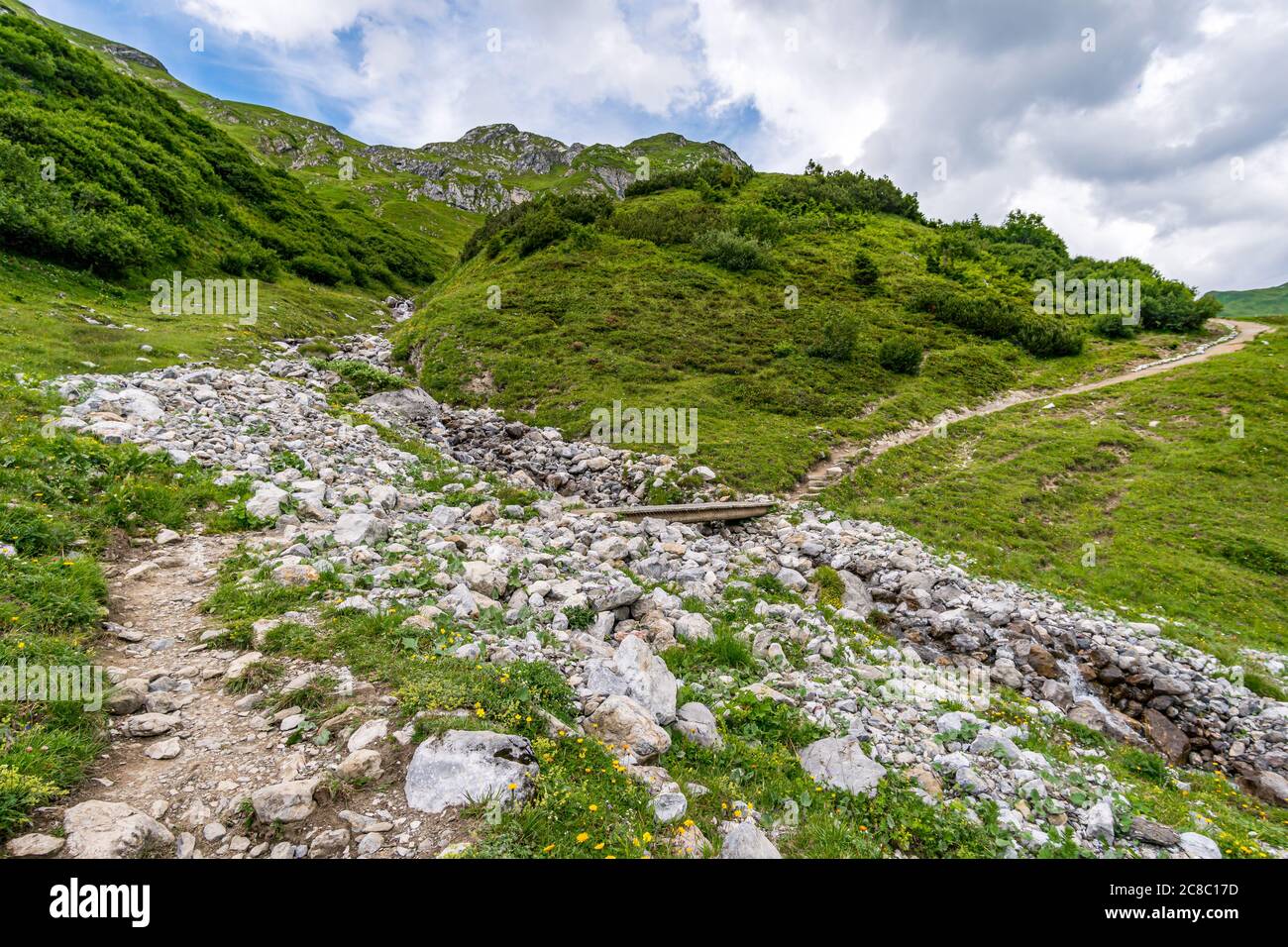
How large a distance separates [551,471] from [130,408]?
1120cm

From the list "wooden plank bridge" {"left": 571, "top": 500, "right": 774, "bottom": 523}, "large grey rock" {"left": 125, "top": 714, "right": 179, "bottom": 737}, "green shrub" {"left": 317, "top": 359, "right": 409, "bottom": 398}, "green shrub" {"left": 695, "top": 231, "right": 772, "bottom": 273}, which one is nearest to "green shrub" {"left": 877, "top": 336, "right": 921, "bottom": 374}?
"green shrub" {"left": 695, "top": 231, "right": 772, "bottom": 273}

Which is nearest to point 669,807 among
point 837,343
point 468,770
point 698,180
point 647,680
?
point 468,770

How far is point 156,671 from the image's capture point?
539 cm

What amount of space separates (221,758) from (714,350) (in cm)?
2714

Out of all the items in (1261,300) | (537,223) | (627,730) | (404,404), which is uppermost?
(1261,300)

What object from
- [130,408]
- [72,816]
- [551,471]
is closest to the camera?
[72,816]

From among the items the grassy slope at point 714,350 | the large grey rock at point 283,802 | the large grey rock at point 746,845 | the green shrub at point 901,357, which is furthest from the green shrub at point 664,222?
the large grey rock at point 283,802

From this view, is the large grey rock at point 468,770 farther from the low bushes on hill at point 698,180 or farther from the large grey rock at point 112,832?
the low bushes on hill at point 698,180

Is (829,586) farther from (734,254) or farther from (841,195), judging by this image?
(841,195)

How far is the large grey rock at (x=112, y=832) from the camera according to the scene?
327cm

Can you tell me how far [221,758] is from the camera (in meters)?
4.41

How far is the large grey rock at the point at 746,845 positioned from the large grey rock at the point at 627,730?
1.22 meters

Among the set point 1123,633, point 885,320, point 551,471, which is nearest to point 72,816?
point 551,471
